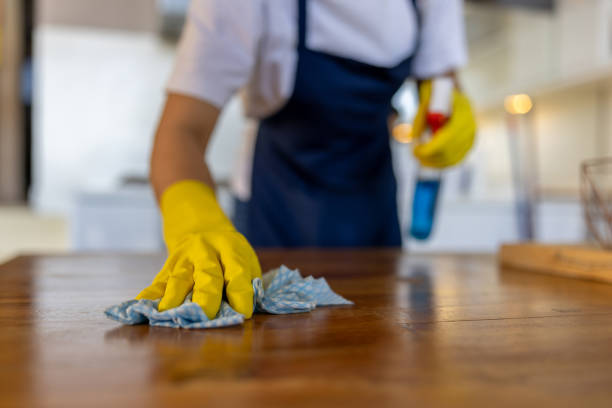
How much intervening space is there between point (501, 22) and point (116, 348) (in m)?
3.77

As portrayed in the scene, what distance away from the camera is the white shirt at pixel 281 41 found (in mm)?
795

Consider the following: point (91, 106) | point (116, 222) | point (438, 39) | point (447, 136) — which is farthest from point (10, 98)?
point (447, 136)

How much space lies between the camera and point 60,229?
2.88m

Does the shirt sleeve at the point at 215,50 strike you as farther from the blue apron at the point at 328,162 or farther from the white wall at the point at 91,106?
the white wall at the point at 91,106

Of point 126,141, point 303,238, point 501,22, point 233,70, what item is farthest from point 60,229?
point 501,22

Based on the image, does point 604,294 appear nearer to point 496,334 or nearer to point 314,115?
point 496,334

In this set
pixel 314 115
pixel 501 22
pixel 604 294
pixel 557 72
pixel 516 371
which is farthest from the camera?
pixel 501 22

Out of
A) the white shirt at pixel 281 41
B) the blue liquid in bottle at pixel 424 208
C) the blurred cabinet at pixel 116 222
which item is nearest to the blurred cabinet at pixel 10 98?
the blurred cabinet at pixel 116 222

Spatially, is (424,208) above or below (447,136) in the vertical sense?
below

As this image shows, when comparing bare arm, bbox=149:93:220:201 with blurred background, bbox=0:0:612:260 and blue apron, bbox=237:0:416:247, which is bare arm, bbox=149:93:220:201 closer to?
blue apron, bbox=237:0:416:247

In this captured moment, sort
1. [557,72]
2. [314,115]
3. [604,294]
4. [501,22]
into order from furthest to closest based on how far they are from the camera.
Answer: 1. [501,22]
2. [557,72]
3. [314,115]
4. [604,294]

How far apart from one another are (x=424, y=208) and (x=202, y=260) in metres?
0.63

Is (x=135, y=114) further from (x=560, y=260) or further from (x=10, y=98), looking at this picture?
→ (x=560, y=260)

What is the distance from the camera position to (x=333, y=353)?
305 mm
